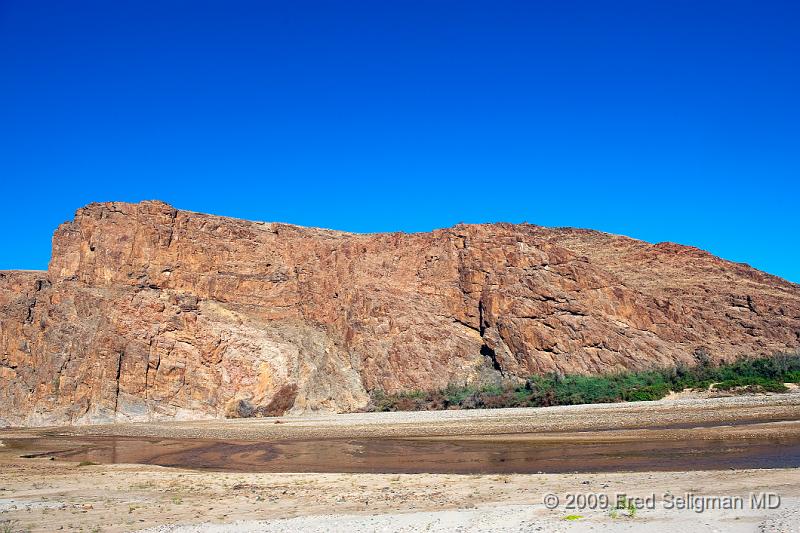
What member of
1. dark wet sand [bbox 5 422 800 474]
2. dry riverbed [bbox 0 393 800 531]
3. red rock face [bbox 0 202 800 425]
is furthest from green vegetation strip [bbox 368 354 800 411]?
dark wet sand [bbox 5 422 800 474]

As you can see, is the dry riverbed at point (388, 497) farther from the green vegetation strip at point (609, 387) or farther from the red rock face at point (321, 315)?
the red rock face at point (321, 315)

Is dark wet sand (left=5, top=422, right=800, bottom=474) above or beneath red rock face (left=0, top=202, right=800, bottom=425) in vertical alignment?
beneath

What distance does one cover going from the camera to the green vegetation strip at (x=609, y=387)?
45.7 meters

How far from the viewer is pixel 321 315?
62.9 meters

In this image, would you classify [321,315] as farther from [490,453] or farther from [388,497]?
[388,497]

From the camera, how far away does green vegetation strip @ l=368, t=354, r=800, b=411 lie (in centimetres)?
4572

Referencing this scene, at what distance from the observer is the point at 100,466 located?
25.4 meters

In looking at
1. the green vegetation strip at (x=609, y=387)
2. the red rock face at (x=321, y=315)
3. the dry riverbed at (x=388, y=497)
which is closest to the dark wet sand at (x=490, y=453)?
the dry riverbed at (x=388, y=497)

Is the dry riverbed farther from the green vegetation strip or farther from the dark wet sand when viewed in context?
the green vegetation strip

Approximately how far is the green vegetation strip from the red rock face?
7.53ft

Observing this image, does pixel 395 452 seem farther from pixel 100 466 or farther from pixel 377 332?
pixel 377 332

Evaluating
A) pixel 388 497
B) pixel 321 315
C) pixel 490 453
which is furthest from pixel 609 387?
pixel 388 497

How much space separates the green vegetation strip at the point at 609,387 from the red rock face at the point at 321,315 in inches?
90.4

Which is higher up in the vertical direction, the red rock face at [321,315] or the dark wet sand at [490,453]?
the red rock face at [321,315]
